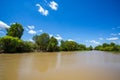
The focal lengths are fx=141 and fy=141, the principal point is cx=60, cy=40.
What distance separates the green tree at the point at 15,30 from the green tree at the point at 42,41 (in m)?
11.2

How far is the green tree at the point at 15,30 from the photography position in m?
33.8

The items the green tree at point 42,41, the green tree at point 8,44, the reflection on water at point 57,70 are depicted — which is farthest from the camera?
the green tree at point 42,41

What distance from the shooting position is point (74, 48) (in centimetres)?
6706

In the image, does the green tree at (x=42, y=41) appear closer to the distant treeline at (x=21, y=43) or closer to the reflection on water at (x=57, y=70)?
the distant treeline at (x=21, y=43)

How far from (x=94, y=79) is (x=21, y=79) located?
3059 millimetres

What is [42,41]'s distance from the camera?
46.2m

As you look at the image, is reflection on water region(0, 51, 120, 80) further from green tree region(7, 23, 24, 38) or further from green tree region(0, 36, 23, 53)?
green tree region(7, 23, 24, 38)

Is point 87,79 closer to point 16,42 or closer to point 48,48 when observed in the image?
point 16,42

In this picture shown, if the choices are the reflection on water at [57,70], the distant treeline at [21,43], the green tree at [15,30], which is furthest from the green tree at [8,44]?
the reflection on water at [57,70]

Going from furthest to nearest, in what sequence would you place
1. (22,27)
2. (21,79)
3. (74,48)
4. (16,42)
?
(74,48), (22,27), (16,42), (21,79)

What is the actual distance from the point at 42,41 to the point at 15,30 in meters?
13.4

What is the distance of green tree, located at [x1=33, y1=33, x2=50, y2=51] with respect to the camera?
152 feet

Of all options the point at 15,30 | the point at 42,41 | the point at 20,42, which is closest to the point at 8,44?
the point at 20,42

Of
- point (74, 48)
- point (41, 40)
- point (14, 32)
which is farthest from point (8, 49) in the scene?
point (74, 48)
